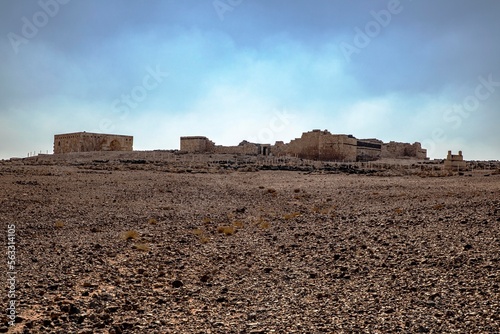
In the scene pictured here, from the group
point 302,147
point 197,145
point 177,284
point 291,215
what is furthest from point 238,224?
point 197,145

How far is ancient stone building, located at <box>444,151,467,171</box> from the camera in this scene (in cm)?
2938

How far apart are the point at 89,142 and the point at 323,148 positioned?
26174 millimetres

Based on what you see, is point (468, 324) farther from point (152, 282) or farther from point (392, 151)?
point (392, 151)

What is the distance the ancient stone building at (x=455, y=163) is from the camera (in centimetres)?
2938

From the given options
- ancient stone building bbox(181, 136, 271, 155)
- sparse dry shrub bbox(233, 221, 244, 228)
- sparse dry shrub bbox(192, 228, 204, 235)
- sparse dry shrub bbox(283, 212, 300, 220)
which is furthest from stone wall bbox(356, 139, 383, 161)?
sparse dry shrub bbox(192, 228, 204, 235)

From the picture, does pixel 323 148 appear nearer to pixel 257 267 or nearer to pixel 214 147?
pixel 214 147

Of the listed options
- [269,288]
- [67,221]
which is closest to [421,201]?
[269,288]

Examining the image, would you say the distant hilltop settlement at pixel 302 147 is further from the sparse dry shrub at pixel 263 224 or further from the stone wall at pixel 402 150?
the sparse dry shrub at pixel 263 224

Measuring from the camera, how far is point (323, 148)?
144 feet

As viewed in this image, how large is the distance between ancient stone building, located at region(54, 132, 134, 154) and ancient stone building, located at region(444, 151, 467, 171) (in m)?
35.7

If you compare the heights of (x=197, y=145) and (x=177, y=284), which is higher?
(x=197, y=145)

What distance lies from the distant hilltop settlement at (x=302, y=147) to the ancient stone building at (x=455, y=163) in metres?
13.6

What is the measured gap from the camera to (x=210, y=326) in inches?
230

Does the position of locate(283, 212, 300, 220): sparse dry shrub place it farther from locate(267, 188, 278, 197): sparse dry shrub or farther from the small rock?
the small rock
